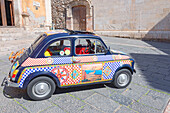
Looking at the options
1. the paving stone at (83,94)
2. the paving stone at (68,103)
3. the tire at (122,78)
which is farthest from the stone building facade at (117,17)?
the paving stone at (68,103)

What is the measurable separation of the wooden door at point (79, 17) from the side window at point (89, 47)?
43.2ft

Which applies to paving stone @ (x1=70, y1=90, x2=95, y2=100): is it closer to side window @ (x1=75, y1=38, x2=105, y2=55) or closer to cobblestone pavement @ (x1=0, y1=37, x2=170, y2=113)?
cobblestone pavement @ (x1=0, y1=37, x2=170, y2=113)

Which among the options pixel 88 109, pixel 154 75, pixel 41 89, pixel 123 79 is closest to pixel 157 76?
pixel 154 75

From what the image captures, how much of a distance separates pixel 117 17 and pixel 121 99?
1278 centimetres

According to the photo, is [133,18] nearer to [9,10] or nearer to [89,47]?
[89,47]

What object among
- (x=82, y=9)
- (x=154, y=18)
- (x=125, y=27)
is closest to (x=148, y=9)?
(x=154, y=18)

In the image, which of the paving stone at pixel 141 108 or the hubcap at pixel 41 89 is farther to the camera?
the hubcap at pixel 41 89

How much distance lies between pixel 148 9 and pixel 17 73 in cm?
1349

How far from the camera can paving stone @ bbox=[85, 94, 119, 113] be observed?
9.43 ft

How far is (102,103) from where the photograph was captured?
3.06 m

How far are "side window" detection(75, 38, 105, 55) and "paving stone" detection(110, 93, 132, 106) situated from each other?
1159 mm

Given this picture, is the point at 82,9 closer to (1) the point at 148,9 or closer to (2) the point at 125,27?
(2) the point at 125,27

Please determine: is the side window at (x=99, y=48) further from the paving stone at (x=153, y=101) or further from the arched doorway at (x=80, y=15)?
the arched doorway at (x=80, y=15)

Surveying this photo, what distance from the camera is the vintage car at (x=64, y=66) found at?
294 cm
